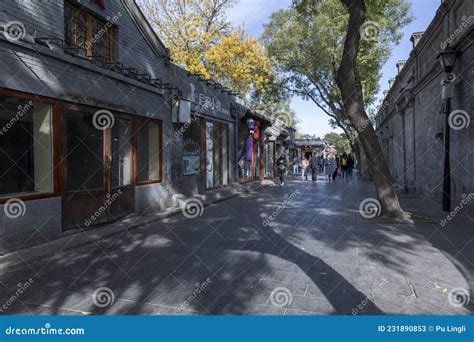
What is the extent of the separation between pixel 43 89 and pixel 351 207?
8951mm

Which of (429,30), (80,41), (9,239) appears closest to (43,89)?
(80,41)

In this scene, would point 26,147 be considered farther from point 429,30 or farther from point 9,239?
point 429,30

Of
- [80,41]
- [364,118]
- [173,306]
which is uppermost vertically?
[80,41]

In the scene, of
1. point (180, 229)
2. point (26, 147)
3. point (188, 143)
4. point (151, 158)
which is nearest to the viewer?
point (26, 147)

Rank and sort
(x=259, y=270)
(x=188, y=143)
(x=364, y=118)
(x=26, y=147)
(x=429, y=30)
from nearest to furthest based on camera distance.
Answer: (x=259, y=270)
(x=26, y=147)
(x=364, y=118)
(x=429, y=30)
(x=188, y=143)

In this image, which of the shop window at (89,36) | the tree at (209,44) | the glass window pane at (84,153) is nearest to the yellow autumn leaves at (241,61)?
the tree at (209,44)

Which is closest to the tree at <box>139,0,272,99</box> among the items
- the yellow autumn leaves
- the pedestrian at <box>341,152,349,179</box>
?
the yellow autumn leaves

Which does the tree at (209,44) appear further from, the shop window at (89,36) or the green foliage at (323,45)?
the shop window at (89,36)

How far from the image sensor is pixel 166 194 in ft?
37.6

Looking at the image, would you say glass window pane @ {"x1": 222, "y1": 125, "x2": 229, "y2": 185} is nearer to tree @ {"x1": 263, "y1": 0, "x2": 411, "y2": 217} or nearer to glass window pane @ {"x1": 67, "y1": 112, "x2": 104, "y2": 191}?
tree @ {"x1": 263, "y1": 0, "x2": 411, "y2": 217}

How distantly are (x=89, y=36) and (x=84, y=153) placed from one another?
9.24 ft

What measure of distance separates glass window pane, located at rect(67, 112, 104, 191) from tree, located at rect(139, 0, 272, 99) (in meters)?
18.1

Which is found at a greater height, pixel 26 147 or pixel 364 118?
pixel 364 118

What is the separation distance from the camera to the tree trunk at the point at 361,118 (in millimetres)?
9148
